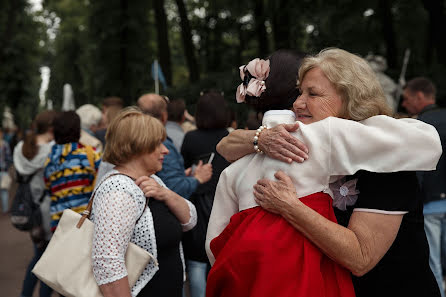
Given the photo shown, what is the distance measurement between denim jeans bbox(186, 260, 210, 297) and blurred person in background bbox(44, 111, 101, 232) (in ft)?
3.58

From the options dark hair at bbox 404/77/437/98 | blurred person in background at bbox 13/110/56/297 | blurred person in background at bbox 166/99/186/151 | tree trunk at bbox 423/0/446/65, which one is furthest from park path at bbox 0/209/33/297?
tree trunk at bbox 423/0/446/65

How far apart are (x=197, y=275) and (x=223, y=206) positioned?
2.70 metres

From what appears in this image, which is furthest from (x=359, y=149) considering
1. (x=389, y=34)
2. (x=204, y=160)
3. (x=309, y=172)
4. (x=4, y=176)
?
(x=389, y=34)

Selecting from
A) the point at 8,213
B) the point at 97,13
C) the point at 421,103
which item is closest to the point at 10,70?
the point at 97,13

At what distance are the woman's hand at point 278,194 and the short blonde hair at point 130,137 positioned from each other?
1.35 meters

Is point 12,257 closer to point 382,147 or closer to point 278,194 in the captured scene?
point 278,194

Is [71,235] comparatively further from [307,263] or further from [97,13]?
[97,13]

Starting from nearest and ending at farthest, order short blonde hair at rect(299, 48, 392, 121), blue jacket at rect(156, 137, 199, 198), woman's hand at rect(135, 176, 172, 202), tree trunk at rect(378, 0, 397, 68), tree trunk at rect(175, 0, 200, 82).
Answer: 1. short blonde hair at rect(299, 48, 392, 121)
2. woman's hand at rect(135, 176, 172, 202)
3. blue jacket at rect(156, 137, 199, 198)
4. tree trunk at rect(378, 0, 397, 68)
5. tree trunk at rect(175, 0, 200, 82)

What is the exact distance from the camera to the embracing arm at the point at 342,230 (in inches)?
71.8

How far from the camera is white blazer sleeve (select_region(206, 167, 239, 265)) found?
2152 millimetres

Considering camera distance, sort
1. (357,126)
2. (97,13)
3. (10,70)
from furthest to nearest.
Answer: (10,70)
(97,13)
(357,126)

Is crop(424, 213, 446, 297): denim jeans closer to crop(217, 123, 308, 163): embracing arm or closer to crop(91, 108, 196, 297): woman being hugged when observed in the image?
crop(91, 108, 196, 297): woman being hugged

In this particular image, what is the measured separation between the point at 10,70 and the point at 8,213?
1895cm

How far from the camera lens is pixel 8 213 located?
43.9ft
